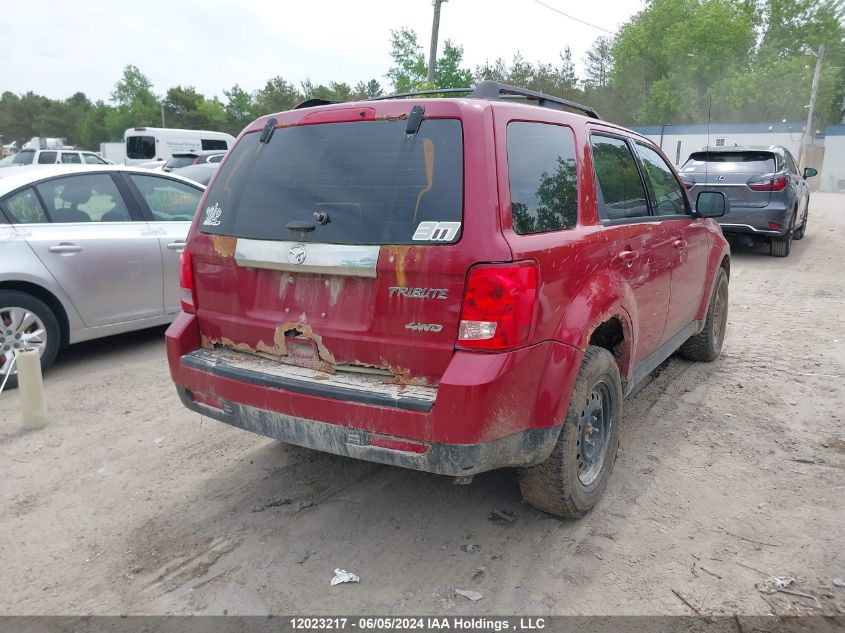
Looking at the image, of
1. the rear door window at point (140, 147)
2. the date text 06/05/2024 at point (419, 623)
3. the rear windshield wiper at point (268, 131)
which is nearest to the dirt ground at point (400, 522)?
the date text 06/05/2024 at point (419, 623)

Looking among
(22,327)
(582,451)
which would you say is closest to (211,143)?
(22,327)

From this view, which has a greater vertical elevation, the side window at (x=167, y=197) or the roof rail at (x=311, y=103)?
the roof rail at (x=311, y=103)

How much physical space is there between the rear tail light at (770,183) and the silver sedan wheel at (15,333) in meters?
10.0

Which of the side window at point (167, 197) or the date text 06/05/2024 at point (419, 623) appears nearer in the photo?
the date text 06/05/2024 at point (419, 623)

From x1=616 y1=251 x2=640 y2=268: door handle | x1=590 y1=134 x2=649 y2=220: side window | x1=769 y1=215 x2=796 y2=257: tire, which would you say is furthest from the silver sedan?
x1=769 y1=215 x2=796 y2=257: tire

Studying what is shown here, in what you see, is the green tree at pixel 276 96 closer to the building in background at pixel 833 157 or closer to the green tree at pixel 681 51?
the green tree at pixel 681 51

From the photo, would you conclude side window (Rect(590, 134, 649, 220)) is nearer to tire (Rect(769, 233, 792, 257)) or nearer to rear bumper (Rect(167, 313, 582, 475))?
rear bumper (Rect(167, 313, 582, 475))

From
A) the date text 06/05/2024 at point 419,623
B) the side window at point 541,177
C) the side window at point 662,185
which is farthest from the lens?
the side window at point 662,185

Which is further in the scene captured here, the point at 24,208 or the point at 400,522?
the point at 24,208

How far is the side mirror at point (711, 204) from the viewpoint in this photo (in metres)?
4.81

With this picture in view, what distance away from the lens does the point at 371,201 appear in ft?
9.20

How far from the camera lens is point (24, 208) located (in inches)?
207

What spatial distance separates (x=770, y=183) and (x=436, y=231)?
9.56m

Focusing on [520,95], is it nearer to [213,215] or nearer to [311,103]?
[311,103]
